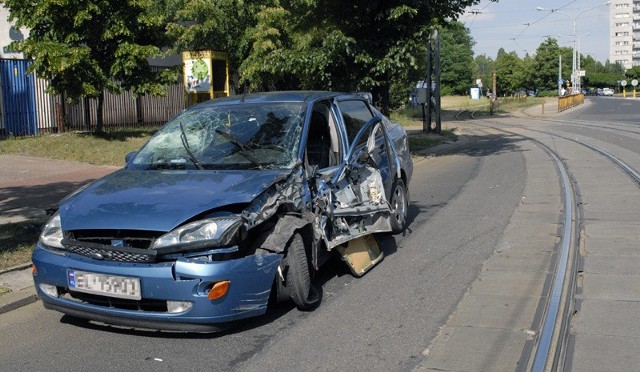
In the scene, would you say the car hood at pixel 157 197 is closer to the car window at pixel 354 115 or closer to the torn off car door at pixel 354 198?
the torn off car door at pixel 354 198

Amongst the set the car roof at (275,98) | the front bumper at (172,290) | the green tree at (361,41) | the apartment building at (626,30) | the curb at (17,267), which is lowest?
the curb at (17,267)

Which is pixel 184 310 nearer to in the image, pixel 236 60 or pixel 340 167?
pixel 340 167

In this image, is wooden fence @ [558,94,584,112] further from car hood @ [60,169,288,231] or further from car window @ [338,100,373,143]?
car hood @ [60,169,288,231]

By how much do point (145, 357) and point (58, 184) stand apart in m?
8.44

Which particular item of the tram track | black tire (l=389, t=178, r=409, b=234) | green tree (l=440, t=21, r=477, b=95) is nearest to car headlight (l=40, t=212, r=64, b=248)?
the tram track

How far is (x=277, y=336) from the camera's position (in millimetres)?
4930

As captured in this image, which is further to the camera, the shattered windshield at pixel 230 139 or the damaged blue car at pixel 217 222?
the shattered windshield at pixel 230 139

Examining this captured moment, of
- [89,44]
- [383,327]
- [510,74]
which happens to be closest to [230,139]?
[383,327]

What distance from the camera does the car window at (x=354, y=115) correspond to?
23.3ft

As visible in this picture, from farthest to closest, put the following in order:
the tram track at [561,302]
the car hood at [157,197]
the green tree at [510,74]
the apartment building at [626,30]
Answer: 1. the apartment building at [626,30]
2. the green tree at [510,74]
3. the car hood at [157,197]
4. the tram track at [561,302]

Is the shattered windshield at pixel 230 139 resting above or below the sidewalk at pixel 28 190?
above

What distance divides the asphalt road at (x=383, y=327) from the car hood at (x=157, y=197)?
87cm

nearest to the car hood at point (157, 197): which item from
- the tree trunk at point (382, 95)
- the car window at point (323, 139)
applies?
the car window at point (323, 139)

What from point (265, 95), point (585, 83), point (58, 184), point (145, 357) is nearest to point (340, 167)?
point (265, 95)
